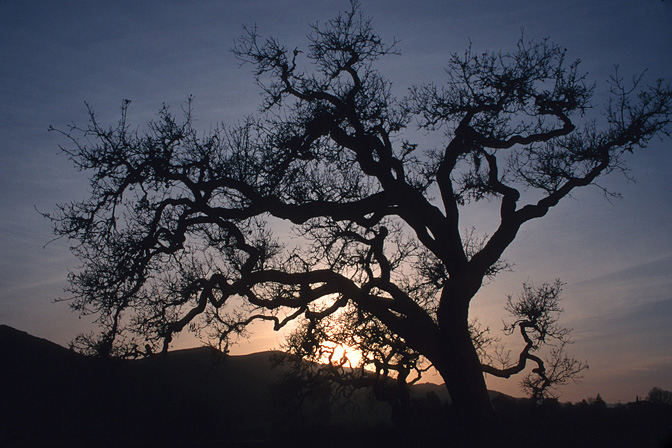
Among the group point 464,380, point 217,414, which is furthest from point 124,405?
point 464,380

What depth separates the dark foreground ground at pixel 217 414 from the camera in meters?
11.0

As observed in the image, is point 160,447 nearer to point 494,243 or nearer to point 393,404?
point 393,404

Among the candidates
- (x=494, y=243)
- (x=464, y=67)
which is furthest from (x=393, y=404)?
(x=464, y=67)

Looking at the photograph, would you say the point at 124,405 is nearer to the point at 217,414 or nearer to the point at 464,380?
the point at 217,414

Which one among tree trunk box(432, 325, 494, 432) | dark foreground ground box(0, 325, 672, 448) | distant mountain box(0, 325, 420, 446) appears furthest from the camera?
distant mountain box(0, 325, 420, 446)

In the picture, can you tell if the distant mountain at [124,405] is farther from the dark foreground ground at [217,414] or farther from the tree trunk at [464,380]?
the tree trunk at [464,380]

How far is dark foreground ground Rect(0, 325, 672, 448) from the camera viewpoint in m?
11.0

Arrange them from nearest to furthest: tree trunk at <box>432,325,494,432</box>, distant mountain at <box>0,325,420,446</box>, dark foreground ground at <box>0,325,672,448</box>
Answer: tree trunk at <box>432,325,494,432</box> < dark foreground ground at <box>0,325,672,448</box> < distant mountain at <box>0,325,420,446</box>

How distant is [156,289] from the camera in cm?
1170

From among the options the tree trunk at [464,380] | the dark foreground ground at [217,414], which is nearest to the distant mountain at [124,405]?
the dark foreground ground at [217,414]

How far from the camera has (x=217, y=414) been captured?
3306 centimetres

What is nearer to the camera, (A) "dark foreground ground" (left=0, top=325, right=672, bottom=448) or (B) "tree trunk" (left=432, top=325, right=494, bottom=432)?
(B) "tree trunk" (left=432, top=325, right=494, bottom=432)

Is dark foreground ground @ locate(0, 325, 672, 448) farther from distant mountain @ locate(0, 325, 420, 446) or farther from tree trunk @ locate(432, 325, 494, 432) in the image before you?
tree trunk @ locate(432, 325, 494, 432)

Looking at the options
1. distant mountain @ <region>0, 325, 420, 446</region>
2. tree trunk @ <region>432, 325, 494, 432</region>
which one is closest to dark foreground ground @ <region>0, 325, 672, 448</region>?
distant mountain @ <region>0, 325, 420, 446</region>
